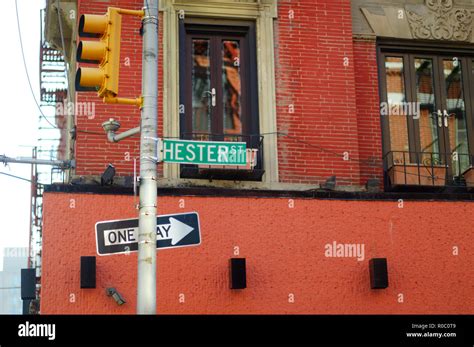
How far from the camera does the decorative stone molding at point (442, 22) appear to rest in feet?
46.9

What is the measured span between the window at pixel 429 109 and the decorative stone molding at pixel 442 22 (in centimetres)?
29

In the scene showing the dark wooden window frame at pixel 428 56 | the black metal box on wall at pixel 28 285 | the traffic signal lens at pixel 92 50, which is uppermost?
the dark wooden window frame at pixel 428 56

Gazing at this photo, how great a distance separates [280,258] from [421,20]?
194 inches

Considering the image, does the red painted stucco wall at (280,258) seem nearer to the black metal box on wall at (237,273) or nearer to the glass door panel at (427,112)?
the black metal box on wall at (237,273)

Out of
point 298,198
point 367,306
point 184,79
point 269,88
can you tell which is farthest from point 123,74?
point 367,306

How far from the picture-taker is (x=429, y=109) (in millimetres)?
14328

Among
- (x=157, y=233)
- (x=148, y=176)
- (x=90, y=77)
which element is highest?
(x=90, y=77)

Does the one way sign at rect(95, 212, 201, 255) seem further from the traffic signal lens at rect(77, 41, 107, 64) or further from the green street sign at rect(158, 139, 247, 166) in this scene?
the traffic signal lens at rect(77, 41, 107, 64)

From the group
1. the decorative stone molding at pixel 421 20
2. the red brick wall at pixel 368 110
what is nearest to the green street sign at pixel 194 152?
the red brick wall at pixel 368 110

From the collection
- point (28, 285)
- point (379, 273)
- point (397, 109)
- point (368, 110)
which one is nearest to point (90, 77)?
point (28, 285)

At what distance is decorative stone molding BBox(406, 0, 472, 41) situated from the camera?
1430 centimetres

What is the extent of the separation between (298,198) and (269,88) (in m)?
1.87

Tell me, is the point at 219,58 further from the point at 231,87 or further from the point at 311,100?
the point at 311,100
